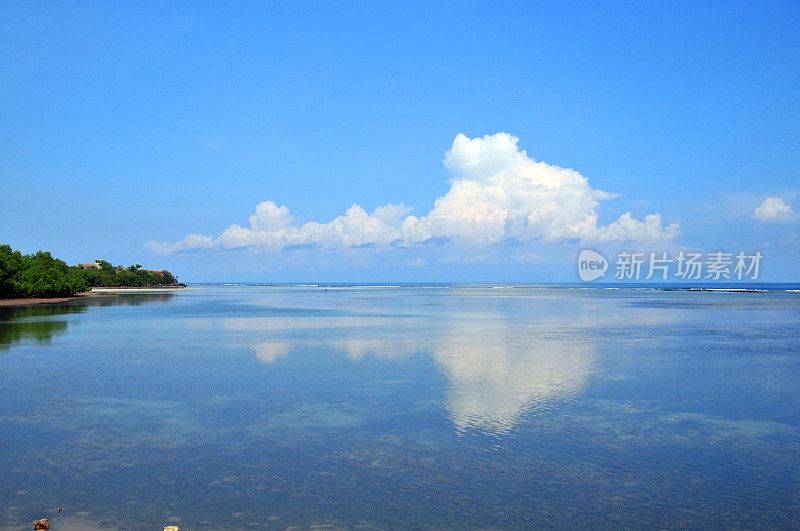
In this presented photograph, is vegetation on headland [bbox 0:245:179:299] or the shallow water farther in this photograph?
vegetation on headland [bbox 0:245:179:299]

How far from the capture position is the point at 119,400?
17250mm

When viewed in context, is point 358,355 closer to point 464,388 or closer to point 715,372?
point 464,388

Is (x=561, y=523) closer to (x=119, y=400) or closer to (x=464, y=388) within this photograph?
(x=464, y=388)

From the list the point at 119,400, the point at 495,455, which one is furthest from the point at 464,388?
the point at 119,400

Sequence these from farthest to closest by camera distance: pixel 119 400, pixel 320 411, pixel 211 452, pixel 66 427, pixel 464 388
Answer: pixel 464 388 → pixel 119 400 → pixel 320 411 → pixel 66 427 → pixel 211 452

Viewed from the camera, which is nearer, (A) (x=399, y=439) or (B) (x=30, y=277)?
(A) (x=399, y=439)

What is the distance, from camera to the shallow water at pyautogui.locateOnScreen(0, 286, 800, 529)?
9.29m

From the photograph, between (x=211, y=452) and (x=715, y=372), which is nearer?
(x=211, y=452)

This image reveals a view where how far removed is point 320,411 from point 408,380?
17.1 feet

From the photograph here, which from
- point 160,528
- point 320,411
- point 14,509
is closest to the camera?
point 160,528

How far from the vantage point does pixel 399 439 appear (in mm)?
13148

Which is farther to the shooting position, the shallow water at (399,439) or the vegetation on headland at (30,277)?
the vegetation on headland at (30,277)

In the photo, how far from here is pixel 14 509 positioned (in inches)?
359

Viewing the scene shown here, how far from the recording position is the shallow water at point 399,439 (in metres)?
9.29
